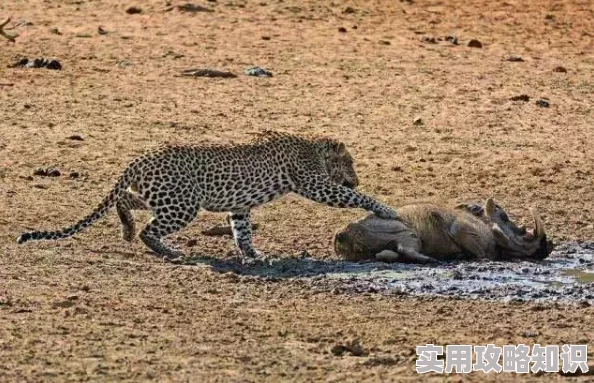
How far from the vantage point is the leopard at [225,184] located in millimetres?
13547

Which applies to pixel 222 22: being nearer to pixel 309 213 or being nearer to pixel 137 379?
pixel 309 213

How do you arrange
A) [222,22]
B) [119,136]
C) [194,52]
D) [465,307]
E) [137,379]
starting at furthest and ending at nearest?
[222,22] < [194,52] < [119,136] < [465,307] < [137,379]

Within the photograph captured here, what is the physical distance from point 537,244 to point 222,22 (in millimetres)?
9901

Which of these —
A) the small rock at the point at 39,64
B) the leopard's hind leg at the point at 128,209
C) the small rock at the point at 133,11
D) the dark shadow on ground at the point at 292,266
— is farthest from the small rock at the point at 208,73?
the dark shadow on ground at the point at 292,266

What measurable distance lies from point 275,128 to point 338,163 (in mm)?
4109

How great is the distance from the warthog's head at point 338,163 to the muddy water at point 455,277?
1.01 metres

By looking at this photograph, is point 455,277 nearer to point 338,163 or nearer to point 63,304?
point 338,163

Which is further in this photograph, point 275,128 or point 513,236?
point 275,128

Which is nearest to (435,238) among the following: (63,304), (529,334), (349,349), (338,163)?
(338,163)

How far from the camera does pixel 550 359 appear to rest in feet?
34.9

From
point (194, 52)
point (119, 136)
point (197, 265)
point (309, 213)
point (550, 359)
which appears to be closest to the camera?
point (550, 359)

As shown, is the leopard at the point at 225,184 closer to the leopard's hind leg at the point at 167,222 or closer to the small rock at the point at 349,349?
the leopard's hind leg at the point at 167,222

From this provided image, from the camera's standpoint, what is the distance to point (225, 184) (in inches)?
547

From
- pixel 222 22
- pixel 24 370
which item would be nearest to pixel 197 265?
pixel 24 370
